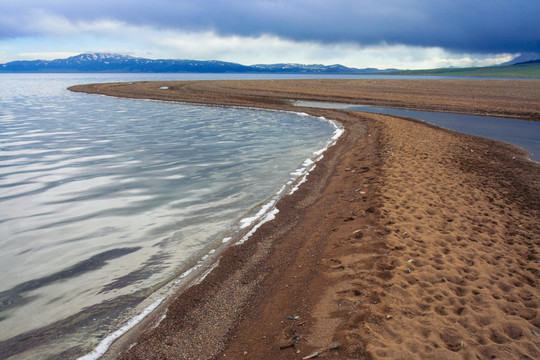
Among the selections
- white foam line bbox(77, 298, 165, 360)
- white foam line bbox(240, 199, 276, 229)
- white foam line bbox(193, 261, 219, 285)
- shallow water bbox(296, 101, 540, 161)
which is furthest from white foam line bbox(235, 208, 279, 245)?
shallow water bbox(296, 101, 540, 161)

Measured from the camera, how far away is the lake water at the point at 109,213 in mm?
5379

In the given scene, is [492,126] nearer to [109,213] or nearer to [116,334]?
[109,213]

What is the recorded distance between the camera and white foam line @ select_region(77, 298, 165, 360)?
14.6ft

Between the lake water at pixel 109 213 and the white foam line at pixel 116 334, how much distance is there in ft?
0.36

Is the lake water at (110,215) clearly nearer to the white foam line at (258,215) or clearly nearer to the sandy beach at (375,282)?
the white foam line at (258,215)

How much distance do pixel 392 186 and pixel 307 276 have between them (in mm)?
5463

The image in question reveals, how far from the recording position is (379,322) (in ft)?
14.6

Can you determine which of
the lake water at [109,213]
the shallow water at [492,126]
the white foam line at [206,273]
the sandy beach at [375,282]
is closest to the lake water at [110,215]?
the lake water at [109,213]

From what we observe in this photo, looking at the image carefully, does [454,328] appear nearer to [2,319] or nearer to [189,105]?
[2,319]

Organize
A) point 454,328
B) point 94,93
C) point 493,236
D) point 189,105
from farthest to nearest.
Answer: point 94,93 → point 189,105 → point 493,236 → point 454,328

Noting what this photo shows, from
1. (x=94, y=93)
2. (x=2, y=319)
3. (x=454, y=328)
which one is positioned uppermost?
(x=94, y=93)

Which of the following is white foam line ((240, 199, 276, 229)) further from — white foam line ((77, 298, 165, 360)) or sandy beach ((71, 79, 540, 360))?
white foam line ((77, 298, 165, 360))

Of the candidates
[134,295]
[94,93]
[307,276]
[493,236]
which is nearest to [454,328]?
[307,276]

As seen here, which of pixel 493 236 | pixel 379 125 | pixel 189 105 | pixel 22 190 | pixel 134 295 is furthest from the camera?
pixel 189 105
